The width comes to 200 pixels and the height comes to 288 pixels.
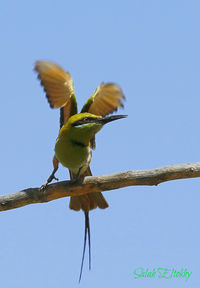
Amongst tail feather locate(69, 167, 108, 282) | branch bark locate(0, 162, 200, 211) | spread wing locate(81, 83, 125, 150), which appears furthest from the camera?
spread wing locate(81, 83, 125, 150)

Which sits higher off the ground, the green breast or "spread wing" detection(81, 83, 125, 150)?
"spread wing" detection(81, 83, 125, 150)

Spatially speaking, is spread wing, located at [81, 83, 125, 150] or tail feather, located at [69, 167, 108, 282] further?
spread wing, located at [81, 83, 125, 150]

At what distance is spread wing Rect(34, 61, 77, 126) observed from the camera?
15.4 feet

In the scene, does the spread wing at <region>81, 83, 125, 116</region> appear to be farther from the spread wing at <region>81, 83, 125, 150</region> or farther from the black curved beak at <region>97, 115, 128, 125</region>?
the black curved beak at <region>97, 115, 128, 125</region>

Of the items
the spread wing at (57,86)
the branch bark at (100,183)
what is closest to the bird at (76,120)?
the spread wing at (57,86)

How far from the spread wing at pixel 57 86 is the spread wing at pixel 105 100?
202 millimetres

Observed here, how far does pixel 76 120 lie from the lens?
4383mm

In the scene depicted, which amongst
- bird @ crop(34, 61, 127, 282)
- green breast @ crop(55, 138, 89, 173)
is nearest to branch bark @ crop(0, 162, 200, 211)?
bird @ crop(34, 61, 127, 282)

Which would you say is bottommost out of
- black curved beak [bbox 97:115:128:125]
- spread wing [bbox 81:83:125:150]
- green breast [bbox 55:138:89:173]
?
green breast [bbox 55:138:89:173]

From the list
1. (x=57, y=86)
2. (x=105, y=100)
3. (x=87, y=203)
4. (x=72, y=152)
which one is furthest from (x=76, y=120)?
(x=87, y=203)

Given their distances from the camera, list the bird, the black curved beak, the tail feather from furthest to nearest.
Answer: the tail feather
the bird
the black curved beak

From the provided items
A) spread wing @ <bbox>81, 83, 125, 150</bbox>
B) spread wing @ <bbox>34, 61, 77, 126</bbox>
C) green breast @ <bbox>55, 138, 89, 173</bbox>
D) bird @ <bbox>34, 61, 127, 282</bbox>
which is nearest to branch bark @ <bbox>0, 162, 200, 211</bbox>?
bird @ <bbox>34, 61, 127, 282</bbox>

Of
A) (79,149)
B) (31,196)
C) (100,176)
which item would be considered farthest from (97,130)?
(31,196)

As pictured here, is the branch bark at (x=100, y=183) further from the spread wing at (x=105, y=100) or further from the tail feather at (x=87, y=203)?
the spread wing at (x=105, y=100)
